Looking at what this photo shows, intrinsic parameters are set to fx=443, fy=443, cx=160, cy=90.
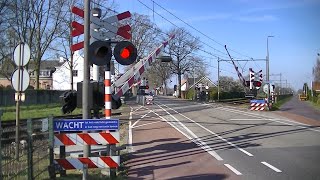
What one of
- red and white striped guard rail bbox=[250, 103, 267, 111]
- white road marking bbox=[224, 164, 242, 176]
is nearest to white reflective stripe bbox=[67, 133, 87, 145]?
white road marking bbox=[224, 164, 242, 176]

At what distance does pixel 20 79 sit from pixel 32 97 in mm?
43774

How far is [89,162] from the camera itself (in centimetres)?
895

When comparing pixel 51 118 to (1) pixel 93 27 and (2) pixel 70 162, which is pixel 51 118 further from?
(1) pixel 93 27

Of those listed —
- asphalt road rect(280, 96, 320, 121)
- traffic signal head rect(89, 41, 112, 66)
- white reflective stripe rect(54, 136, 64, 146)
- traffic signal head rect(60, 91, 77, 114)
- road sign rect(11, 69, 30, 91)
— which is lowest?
asphalt road rect(280, 96, 320, 121)

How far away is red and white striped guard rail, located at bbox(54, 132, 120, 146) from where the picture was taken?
9.04 meters

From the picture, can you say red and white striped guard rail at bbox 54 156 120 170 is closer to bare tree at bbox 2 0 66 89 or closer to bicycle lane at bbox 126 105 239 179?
bicycle lane at bbox 126 105 239 179

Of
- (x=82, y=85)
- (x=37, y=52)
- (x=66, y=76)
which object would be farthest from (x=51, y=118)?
(x=66, y=76)

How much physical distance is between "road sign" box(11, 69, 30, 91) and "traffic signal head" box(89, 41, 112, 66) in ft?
5.76

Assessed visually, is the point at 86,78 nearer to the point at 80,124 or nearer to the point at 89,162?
the point at 80,124

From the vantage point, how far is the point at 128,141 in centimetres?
1709

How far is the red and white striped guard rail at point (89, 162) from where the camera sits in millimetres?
8898

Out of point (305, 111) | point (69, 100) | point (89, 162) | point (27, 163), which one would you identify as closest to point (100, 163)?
point (89, 162)

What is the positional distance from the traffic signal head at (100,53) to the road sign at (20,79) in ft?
5.76

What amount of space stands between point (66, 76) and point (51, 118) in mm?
87311
